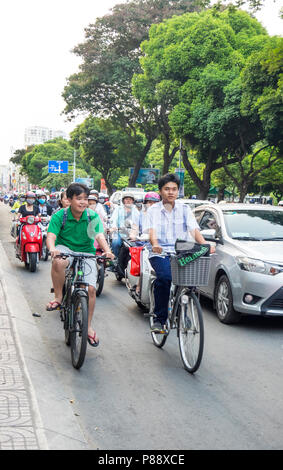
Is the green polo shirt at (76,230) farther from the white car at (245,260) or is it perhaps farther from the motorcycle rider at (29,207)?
the motorcycle rider at (29,207)

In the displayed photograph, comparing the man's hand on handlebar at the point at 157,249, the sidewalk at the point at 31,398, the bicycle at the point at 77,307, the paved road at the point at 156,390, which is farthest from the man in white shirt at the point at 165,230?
the sidewalk at the point at 31,398

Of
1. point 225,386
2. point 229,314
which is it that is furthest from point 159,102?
point 225,386

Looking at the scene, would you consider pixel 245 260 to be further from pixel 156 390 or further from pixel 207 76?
pixel 207 76

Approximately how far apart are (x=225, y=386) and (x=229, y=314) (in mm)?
2506

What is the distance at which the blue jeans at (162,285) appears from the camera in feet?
19.8

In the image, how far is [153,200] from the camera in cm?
892

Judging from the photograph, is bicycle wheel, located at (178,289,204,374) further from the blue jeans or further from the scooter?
the scooter

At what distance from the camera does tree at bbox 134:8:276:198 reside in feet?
80.2

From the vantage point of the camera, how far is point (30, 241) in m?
12.4

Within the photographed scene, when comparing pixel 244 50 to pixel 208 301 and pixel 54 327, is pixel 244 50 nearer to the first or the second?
pixel 208 301

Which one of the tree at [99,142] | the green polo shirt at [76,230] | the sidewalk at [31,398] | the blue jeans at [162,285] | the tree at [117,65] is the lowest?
the sidewalk at [31,398]

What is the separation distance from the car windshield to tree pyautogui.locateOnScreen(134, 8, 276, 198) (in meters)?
15.5

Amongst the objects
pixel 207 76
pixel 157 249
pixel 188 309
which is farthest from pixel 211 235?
pixel 207 76

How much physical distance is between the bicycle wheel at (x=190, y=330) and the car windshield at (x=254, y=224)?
2663 millimetres
